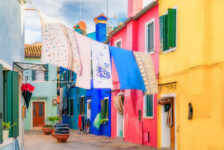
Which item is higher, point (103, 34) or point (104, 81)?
point (103, 34)

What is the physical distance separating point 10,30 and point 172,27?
5.99 m

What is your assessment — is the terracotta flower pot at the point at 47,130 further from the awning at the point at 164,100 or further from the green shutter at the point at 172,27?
the green shutter at the point at 172,27

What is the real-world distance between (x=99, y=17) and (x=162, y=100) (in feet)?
36.8

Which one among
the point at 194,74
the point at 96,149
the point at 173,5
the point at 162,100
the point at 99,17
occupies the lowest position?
the point at 96,149

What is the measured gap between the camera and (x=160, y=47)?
523 inches

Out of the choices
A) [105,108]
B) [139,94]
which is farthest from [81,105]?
[139,94]

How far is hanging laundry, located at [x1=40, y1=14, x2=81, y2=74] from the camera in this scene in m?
8.62

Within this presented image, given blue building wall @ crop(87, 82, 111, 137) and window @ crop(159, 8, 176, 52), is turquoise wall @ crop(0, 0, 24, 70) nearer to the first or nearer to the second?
window @ crop(159, 8, 176, 52)

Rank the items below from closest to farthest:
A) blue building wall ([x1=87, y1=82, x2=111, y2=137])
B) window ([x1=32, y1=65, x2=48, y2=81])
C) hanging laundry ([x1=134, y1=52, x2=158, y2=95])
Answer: hanging laundry ([x1=134, y1=52, x2=158, y2=95]) < blue building wall ([x1=87, y1=82, x2=111, y2=137]) < window ([x1=32, y1=65, x2=48, y2=81])

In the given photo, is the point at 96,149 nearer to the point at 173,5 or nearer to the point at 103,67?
the point at 103,67

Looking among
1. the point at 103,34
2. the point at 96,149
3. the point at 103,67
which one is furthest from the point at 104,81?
the point at 103,34

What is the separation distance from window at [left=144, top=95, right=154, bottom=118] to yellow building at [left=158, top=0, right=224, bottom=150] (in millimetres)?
1237

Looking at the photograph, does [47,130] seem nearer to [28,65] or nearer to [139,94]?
[139,94]

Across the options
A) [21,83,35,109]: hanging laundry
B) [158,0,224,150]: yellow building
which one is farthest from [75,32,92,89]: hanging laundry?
[158,0,224,150]: yellow building
